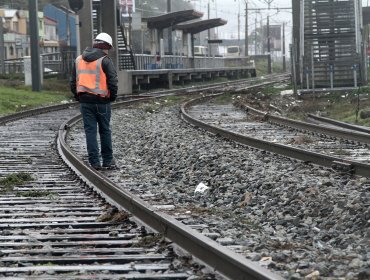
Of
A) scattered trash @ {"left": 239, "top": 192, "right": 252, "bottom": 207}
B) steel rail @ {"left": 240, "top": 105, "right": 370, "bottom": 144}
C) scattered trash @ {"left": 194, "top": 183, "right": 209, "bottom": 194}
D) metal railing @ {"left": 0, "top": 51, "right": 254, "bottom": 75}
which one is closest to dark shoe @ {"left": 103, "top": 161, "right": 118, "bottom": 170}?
scattered trash @ {"left": 194, "top": 183, "right": 209, "bottom": 194}

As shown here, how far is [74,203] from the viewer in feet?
26.5

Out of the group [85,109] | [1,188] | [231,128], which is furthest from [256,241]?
[231,128]

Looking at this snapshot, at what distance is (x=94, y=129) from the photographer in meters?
11.0

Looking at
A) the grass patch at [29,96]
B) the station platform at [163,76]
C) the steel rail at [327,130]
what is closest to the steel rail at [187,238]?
the steel rail at [327,130]

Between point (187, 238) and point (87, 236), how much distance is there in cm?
104

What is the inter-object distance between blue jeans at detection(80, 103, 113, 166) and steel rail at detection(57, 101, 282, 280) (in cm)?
142

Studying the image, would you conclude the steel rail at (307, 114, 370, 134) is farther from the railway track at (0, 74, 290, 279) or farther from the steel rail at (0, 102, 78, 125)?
the railway track at (0, 74, 290, 279)

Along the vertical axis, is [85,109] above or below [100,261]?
above

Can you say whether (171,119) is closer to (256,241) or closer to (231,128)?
(231,128)

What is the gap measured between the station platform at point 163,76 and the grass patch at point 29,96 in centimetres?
273

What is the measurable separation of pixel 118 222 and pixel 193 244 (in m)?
1.54

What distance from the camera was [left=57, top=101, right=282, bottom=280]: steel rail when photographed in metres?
4.63

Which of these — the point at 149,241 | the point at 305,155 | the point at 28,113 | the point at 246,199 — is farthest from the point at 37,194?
the point at 28,113

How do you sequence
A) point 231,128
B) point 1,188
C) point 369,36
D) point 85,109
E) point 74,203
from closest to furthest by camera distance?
point 74,203
point 1,188
point 85,109
point 231,128
point 369,36
